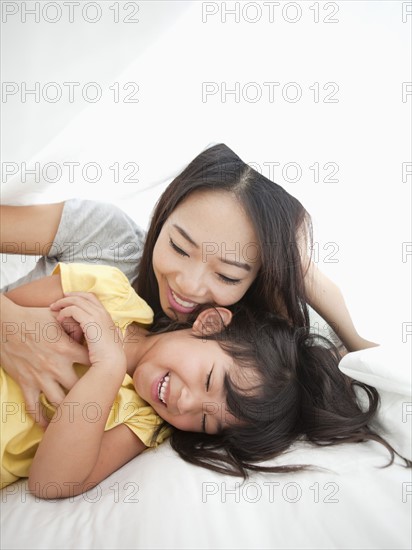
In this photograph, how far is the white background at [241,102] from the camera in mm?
1556

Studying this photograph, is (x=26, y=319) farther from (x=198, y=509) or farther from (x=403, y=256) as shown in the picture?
(x=403, y=256)

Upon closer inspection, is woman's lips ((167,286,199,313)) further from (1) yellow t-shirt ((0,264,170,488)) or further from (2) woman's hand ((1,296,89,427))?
(2) woman's hand ((1,296,89,427))

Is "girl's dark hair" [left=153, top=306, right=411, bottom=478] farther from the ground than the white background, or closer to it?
closer to it

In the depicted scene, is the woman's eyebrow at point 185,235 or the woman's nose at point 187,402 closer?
the woman's nose at point 187,402

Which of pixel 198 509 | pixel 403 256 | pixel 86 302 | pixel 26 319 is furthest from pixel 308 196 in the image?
pixel 198 509

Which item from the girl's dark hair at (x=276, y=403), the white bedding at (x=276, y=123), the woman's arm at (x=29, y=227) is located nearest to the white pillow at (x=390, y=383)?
the girl's dark hair at (x=276, y=403)

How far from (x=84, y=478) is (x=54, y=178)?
2.55 ft

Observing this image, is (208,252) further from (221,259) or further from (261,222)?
(261,222)

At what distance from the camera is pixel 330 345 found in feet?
5.01

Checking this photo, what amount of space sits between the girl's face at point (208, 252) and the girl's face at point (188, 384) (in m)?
0.15

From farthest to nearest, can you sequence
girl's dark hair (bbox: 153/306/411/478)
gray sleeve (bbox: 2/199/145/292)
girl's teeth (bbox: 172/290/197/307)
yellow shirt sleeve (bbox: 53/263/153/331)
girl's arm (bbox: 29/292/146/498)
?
gray sleeve (bbox: 2/199/145/292)
girl's teeth (bbox: 172/290/197/307)
yellow shirt sleeve (bbox: 53/263/153/331)
girl's dark hair (bbox: 153/306/411/478)
girl's arm (bbox: 29/292/146/498)

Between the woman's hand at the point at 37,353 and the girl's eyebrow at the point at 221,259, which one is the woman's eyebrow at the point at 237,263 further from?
the woman's hand at the point at 37,353

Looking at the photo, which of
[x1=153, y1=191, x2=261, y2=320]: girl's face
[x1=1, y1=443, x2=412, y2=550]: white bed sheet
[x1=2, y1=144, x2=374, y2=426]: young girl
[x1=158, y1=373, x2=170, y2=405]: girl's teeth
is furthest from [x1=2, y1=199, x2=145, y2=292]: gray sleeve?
[x1=1, y1=443, x2=412, y2=550]: white bed sheet

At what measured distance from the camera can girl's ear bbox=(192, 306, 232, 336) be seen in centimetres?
140
